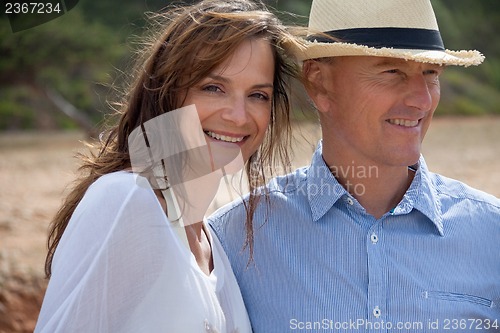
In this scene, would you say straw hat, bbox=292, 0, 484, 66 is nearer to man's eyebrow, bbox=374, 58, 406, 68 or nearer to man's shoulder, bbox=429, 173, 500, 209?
man's eyebrow, bbox=374, 58, 406, 68

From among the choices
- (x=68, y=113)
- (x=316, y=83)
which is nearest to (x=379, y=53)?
(x=316, y=83)

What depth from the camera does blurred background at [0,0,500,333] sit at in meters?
6.23

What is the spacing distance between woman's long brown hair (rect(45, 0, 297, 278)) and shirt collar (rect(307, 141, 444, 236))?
1.47 ft

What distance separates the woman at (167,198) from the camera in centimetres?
189

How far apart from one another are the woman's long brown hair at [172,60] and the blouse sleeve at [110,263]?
17 centimetres

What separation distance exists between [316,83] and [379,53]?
35 cm

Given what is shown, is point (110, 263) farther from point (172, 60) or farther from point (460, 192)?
point (460, 192)

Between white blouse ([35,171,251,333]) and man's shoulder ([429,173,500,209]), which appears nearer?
white blouse ([35,171,251,333])

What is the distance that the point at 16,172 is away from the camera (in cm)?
1325

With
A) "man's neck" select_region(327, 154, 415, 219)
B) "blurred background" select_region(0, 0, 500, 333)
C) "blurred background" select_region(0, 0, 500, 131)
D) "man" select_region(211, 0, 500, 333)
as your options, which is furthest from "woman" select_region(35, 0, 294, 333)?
"blurred background" select_region(0, 0, 500, 131)

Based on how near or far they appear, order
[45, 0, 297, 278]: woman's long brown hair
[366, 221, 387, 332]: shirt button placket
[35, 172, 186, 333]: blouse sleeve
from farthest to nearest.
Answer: [366, 221, 387, 332]: shirt button placket < [45, 0, 297, 278]: woman's long brown hair < [35, 172, 186, 333]: blouse sleeve

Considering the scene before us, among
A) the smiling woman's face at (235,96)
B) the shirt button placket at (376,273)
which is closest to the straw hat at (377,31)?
the smiling woman's face at (235,96)

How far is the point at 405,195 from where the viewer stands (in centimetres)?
250

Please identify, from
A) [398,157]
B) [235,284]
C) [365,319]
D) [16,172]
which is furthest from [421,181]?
[16,172]
